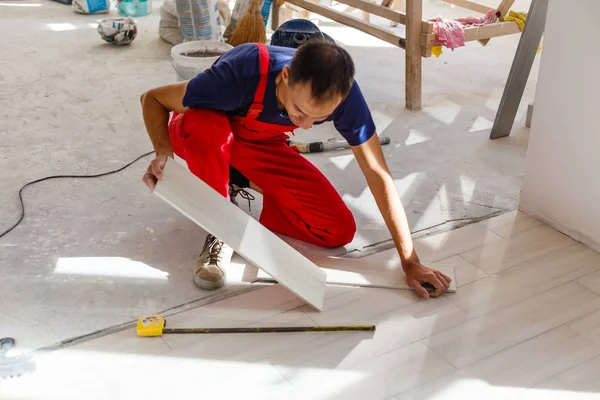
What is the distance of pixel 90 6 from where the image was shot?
198 inches

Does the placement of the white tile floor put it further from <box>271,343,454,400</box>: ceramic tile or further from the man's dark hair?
Answer: the man's dark hair

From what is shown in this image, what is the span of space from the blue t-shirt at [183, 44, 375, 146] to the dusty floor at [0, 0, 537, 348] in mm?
504

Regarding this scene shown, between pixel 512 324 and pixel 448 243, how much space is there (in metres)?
0.45

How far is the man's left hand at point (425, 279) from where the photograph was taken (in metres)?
1.97

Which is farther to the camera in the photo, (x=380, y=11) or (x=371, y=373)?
(x=380, y=11)

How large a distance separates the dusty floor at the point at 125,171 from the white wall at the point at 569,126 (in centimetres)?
23

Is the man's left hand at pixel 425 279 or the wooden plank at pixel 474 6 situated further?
the wooden plank at pixel 474 6

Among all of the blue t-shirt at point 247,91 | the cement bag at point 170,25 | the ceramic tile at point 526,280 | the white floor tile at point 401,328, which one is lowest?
the cement bag at point 170,25

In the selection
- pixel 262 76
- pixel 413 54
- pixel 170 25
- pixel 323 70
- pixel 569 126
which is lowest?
pixel 170 25

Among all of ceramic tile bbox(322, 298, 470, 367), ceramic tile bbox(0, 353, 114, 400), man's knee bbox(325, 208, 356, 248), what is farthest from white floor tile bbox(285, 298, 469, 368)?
ceramic tile bbox(0, 353, 114, 400)

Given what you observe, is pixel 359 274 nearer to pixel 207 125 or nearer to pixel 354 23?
pixel 207 125

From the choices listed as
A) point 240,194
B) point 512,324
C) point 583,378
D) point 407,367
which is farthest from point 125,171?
point 583,378

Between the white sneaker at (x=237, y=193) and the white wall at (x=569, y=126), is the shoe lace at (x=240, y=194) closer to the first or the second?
the white sneaker at (x=237, y=193)

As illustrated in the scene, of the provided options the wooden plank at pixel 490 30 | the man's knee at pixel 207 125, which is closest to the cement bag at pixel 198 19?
the wooden plank at pixel 490 30
